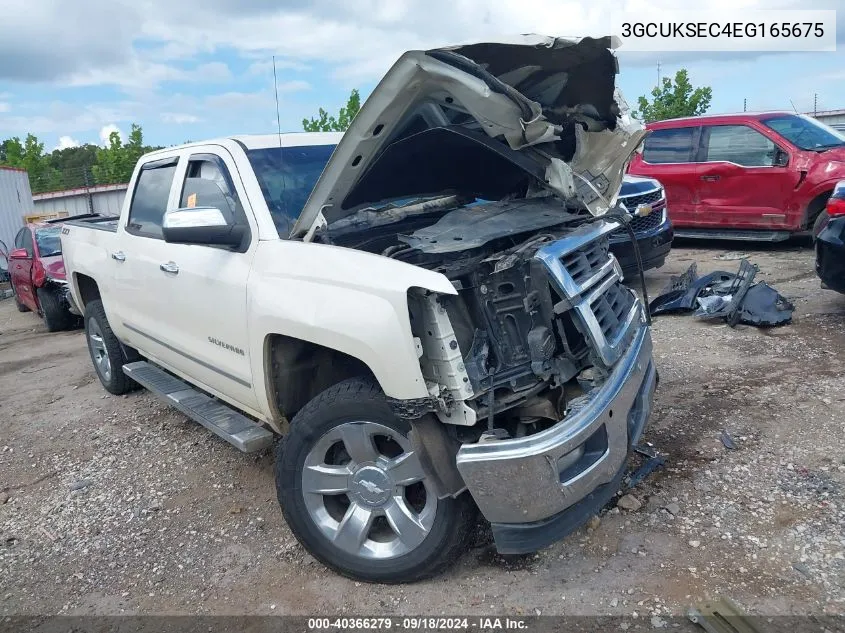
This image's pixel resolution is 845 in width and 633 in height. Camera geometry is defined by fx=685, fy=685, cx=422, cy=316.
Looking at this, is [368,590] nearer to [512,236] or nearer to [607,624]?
[607,624]

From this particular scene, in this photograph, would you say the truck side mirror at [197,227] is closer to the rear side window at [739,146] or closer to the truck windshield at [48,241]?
the truck windshield at [48,241]

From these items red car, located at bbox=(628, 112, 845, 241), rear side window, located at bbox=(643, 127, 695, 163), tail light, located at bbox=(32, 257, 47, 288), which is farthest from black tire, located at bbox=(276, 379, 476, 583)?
rear side window, located at bbox=(643, 127, 695, 163)

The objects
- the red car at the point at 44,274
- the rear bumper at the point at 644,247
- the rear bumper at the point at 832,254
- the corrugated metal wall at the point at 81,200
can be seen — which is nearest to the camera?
the rear bumper at the point at 832,254

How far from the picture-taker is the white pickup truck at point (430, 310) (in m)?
2.71

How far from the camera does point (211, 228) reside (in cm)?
333

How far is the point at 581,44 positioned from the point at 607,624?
2.44 metres

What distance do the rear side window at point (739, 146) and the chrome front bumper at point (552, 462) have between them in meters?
7.43

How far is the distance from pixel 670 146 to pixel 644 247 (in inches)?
131

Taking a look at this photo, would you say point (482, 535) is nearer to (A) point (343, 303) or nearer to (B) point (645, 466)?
(B) point (645, 466)

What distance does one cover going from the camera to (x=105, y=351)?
19.3 feet

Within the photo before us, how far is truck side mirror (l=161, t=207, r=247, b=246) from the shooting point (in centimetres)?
330

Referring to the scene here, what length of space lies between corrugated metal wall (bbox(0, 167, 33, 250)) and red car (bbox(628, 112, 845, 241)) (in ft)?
55.8

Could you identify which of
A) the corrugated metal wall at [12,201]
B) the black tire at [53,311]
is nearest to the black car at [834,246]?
the black tire at [53,311]

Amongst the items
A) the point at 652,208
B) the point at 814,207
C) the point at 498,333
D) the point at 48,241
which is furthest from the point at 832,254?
the point at 48,241
